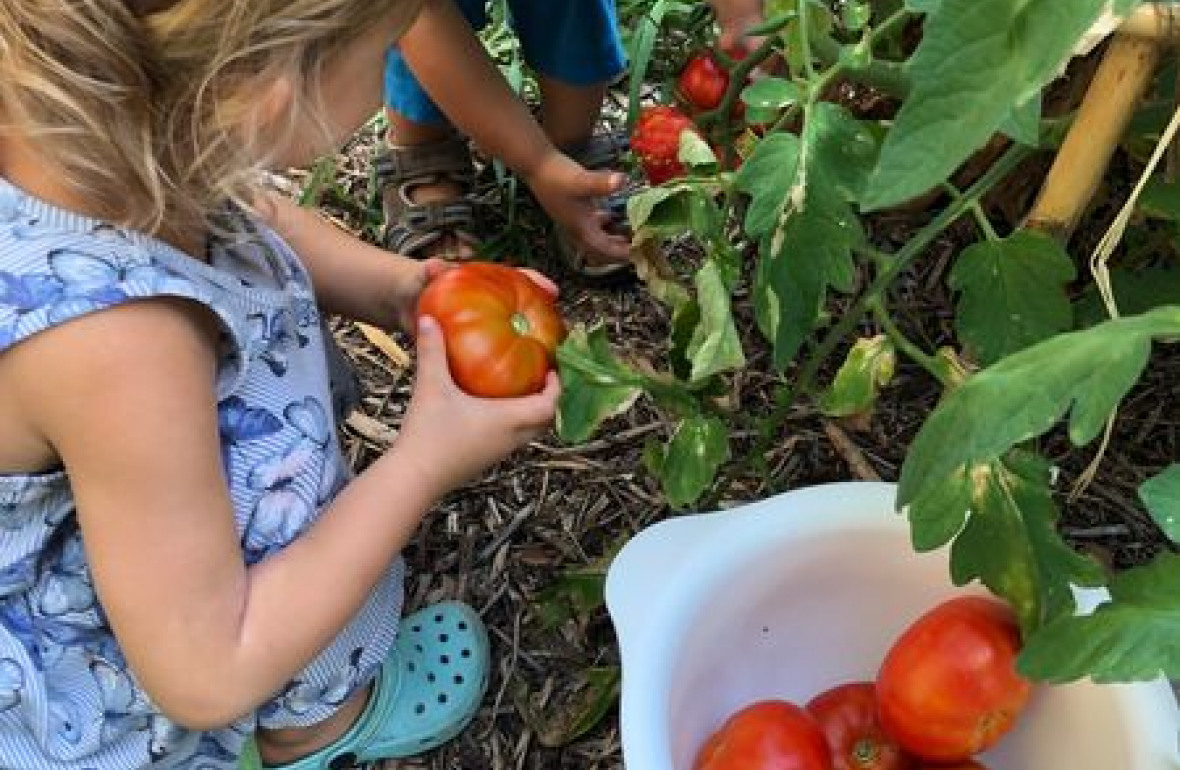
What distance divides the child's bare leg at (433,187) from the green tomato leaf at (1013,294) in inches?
37.6

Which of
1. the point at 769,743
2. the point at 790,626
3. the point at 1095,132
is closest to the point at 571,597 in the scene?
the point at 790,626

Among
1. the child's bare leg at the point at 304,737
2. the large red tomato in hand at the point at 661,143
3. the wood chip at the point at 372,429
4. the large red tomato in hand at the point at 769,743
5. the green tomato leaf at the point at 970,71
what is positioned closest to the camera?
the green tomato leaf at the point at 970,71

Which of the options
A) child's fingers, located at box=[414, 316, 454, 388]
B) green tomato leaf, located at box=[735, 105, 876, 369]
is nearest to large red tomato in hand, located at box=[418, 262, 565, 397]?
child's fingers, located at box=[414, 316, 454, 388]

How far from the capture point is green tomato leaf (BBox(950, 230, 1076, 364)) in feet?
3.56

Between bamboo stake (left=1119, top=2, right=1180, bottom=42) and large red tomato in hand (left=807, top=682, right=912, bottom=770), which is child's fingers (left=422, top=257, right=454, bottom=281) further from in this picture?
bamboo stake (left=1119, top=2, right=1180, bottom=42)

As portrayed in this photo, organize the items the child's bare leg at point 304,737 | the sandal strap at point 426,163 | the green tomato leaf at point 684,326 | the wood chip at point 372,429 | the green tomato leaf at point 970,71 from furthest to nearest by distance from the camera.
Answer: the sandal strap at point 426,163 → the wood chip at point 372,429 → the child's bare leg at point 304,737 → the green tomato leaf at point 684,326 → the green tomato leaf at point 970,71

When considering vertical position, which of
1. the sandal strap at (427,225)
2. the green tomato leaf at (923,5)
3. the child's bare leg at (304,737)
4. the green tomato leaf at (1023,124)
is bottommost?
the child's bare leg at (304,737)

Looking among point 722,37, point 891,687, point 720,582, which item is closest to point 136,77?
point 720,582

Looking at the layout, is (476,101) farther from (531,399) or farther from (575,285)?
(531,399)

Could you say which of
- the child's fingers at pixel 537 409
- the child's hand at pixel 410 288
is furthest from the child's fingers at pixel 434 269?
the child's fingers at pixel 537 409

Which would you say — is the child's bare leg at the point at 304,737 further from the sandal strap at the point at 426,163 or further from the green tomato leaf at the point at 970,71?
the green tomato leaf at the point at 970,71

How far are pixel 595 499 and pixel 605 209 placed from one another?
0.42 metres

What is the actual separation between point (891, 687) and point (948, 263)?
2.33 feet

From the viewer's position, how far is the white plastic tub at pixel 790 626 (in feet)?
3.60
